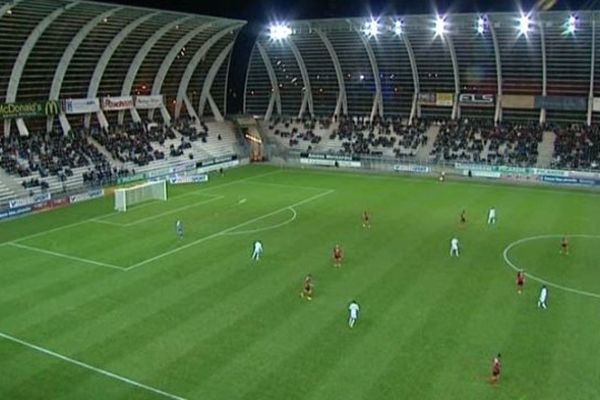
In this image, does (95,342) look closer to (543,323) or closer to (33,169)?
(543,323)

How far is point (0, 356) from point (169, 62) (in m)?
47.2

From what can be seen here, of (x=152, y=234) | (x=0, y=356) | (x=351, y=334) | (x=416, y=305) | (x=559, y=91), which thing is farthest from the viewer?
(x=559, y=91)

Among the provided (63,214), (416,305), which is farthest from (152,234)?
(416,305)

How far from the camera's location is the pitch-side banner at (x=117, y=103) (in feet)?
193

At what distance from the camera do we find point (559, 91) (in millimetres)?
62156

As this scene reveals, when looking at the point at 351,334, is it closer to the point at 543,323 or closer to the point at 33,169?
the point at 543,323

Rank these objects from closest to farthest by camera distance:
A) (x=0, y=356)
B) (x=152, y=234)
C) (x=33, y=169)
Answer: (x=0, y=356), (x=152, y=234), (x=33, y=169)

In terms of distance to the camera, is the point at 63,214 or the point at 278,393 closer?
the point at 278,393

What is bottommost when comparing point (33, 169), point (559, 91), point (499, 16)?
point (33, 169)

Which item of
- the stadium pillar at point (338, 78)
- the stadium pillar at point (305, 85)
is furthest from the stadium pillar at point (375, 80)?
the stadium pillar at point (305, 85)

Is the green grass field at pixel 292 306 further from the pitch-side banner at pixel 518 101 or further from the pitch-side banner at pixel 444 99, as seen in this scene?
the pitch-side banner at pixel 444 99

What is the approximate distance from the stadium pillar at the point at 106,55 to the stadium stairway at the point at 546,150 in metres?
37.9

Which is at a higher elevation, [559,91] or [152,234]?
[559,91]

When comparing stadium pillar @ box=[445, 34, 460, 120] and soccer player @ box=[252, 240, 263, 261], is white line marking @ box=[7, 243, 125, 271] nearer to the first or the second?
soccer player @ box=[252, 240, 263, 261]
